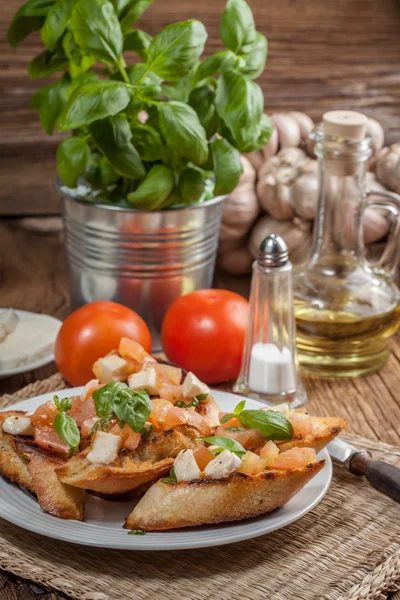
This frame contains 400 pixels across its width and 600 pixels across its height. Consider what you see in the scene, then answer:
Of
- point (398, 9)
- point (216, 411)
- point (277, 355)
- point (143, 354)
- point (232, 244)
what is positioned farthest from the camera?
point (398, 9)

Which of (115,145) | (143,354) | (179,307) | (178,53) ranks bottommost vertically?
(179,307)

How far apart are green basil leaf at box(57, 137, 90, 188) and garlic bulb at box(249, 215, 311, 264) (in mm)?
507

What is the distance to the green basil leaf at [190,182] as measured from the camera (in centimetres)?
154

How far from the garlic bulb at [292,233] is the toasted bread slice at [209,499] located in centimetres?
95

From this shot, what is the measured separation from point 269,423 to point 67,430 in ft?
0.75

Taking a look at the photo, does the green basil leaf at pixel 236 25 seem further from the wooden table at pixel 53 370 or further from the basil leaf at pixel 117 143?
the wooden table at pixel 53 370

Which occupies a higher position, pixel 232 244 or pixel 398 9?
pixel 398 9

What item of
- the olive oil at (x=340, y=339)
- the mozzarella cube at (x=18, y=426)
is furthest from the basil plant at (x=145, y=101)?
the mozzarella cube at (x=18, y=426)

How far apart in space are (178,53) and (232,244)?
0.62 metres

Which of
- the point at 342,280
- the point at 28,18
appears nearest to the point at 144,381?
the point at 342,280

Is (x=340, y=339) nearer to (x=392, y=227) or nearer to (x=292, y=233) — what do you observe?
(x=392, y=227)

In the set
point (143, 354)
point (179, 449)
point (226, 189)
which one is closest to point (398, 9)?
point (226, 189)

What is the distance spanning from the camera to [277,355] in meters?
1.44

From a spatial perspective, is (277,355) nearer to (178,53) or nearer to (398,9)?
(178,53)
